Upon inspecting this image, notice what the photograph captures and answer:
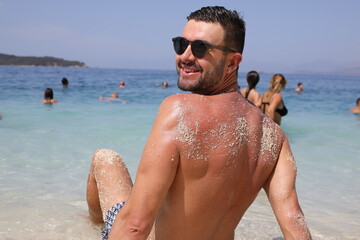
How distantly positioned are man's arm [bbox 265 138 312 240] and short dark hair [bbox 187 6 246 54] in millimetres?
552

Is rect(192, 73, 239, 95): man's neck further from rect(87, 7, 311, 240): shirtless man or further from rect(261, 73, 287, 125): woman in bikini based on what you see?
rect(261, 73, 287, 125): woman in bikini

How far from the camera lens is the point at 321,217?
3.99 m

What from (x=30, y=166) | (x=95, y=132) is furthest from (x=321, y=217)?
(x=95, y=132)

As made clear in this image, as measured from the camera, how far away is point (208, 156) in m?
1.53

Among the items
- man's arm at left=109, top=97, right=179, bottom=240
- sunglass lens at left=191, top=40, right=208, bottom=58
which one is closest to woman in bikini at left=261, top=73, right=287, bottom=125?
sunglass lens at left=191, top=40, right=208, bottom=58

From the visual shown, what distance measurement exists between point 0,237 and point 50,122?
23.4ft

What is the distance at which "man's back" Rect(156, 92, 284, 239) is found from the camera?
1.50m

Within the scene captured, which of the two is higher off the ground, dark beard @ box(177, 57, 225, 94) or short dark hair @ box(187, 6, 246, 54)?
short dark hair @ box(187, 6, 246, 54)

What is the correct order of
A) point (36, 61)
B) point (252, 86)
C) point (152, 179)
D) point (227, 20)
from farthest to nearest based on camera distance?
point (36, 61)
point (252, 86)
point (227, 20)
point (152, 179)

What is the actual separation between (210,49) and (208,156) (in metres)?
0.42

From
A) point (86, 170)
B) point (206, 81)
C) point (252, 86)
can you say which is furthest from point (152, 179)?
point (252, 86)

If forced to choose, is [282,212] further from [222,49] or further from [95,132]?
[95,132]

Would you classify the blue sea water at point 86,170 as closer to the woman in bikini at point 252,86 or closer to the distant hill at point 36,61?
the woman in bikini at point 252,86

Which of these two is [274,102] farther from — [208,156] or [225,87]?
[208,156]
